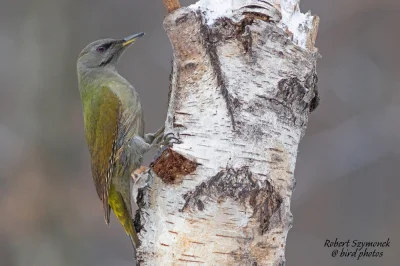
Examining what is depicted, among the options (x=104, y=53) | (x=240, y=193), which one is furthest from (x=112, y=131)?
(x=240, y=193)

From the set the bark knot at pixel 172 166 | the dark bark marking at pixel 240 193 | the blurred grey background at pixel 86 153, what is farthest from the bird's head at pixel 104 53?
the blurred grey background at pixel 86 153

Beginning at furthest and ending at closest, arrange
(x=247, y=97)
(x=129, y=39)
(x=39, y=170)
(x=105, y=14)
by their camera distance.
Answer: (x=105, y=14), (x=39, y=170), (x=129, y=39), (x=247, y=97)

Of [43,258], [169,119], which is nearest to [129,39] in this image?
[169,119]

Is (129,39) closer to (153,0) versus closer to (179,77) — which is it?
(179,77)

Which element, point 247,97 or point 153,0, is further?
point 153,0

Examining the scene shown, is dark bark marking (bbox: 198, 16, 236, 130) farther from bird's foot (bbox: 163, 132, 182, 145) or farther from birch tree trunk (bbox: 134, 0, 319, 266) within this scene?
bird's foot (bbox: 163, 132, 182, 145)

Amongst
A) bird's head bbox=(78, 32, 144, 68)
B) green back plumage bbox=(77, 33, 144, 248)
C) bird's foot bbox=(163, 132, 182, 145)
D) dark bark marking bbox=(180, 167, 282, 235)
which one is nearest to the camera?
dark bark marking bbox=(180, 167, 282, 235)

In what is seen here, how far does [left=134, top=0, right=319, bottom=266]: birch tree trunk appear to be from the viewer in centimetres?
268

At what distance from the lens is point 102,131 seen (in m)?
4.46

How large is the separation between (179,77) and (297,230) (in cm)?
595

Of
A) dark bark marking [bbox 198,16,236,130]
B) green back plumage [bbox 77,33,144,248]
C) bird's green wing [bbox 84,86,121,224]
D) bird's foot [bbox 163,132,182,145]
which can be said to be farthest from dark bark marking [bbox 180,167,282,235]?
bird's green wing [bbox 84,86,121,224]

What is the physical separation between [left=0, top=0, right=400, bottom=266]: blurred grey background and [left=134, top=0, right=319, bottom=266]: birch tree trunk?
5476 mm

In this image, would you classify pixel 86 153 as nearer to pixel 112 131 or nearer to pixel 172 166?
pixel 112 131

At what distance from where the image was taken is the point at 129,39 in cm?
473
